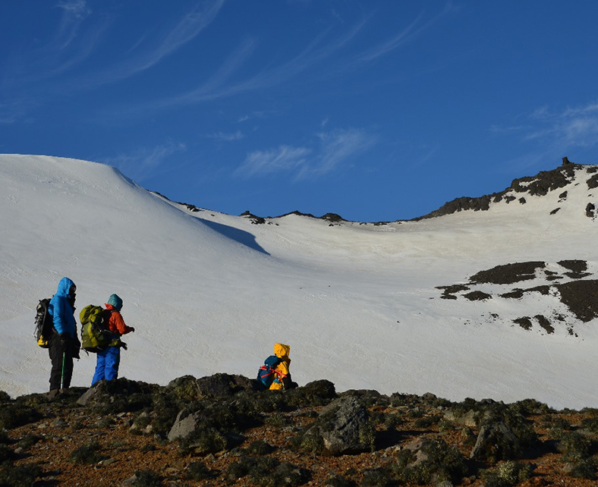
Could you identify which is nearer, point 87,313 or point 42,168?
point 87,313

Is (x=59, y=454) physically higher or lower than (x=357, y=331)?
lower

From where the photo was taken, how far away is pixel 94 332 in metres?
13.2

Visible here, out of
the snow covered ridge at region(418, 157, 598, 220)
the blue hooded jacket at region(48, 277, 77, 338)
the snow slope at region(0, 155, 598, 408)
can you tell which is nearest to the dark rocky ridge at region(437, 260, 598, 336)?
the snow slope at region(0, 155, 598, 408)

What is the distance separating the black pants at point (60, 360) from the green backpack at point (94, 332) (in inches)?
21.8

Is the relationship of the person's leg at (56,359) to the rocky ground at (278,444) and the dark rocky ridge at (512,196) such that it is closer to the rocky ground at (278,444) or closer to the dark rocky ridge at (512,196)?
the rocky ground at (278,444)

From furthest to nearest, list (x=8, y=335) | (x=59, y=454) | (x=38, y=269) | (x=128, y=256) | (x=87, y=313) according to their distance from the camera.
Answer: (x=128, y=256), (x=38, y=269), (x=8, y=335), (x=87, y=313), (x=59, y=454)

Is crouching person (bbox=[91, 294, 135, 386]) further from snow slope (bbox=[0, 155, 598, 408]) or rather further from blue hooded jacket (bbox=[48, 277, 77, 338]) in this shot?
snow slope (bbox=[0, 155, 598, 408])

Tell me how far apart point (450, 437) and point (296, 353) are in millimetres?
19009

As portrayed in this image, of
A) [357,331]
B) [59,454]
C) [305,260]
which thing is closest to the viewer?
[59,454]

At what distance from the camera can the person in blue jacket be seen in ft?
43.7

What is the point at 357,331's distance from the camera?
3291cm

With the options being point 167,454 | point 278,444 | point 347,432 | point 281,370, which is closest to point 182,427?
point 167,454

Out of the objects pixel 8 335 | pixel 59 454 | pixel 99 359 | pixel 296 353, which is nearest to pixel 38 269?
pixel 8 335

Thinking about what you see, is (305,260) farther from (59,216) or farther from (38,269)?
(38,269)
